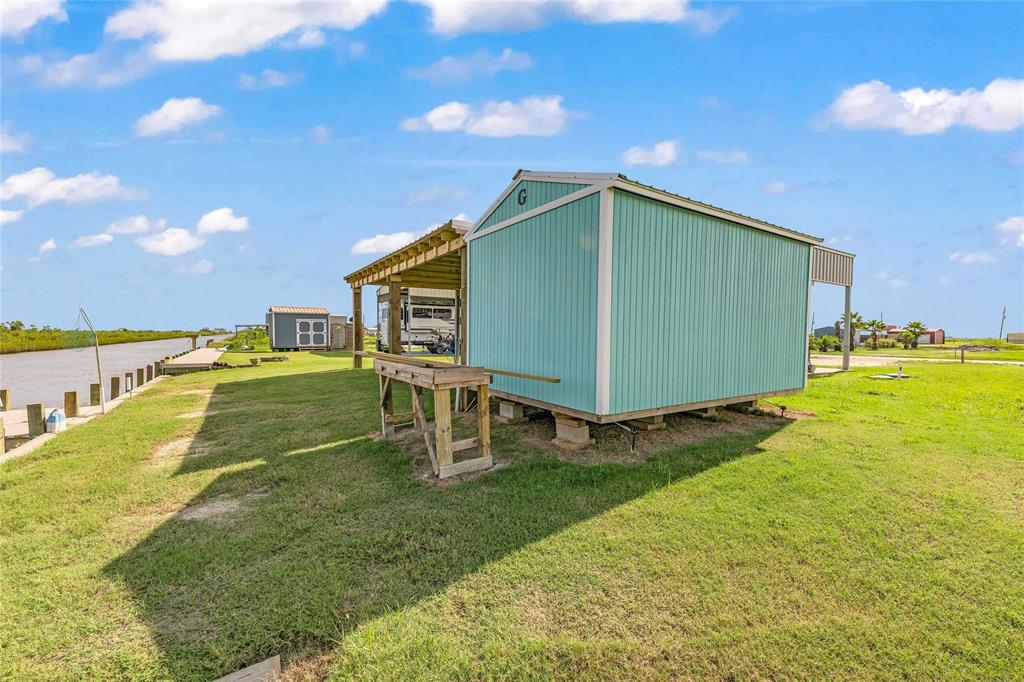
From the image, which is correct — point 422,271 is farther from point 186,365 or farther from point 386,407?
point 186,365

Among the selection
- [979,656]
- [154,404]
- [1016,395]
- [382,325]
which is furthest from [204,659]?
[382,325]

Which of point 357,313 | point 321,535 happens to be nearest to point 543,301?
point 321,535

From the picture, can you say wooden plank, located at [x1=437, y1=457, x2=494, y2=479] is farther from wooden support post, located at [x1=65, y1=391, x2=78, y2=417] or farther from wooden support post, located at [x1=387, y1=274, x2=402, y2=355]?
wooden support post, located at [x1=387, y1=274, x2=402, y2=355]

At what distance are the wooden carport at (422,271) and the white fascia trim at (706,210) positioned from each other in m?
4.11

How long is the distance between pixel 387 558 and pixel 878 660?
3088mm

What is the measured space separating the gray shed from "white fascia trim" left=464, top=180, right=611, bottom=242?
23203 millimetres

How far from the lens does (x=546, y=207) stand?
20.7ft

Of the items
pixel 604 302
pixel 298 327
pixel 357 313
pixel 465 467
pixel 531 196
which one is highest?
pixel 531 196

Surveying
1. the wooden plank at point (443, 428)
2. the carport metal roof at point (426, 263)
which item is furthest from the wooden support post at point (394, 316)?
the wooden plank at point (443, 428)

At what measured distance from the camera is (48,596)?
10.1 feet

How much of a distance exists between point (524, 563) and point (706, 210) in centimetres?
523

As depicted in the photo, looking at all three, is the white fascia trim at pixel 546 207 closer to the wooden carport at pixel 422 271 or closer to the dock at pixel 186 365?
the wooden carport at pixel 422 271

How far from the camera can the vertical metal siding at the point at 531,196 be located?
604cm

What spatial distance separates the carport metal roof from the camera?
31.0 ft
